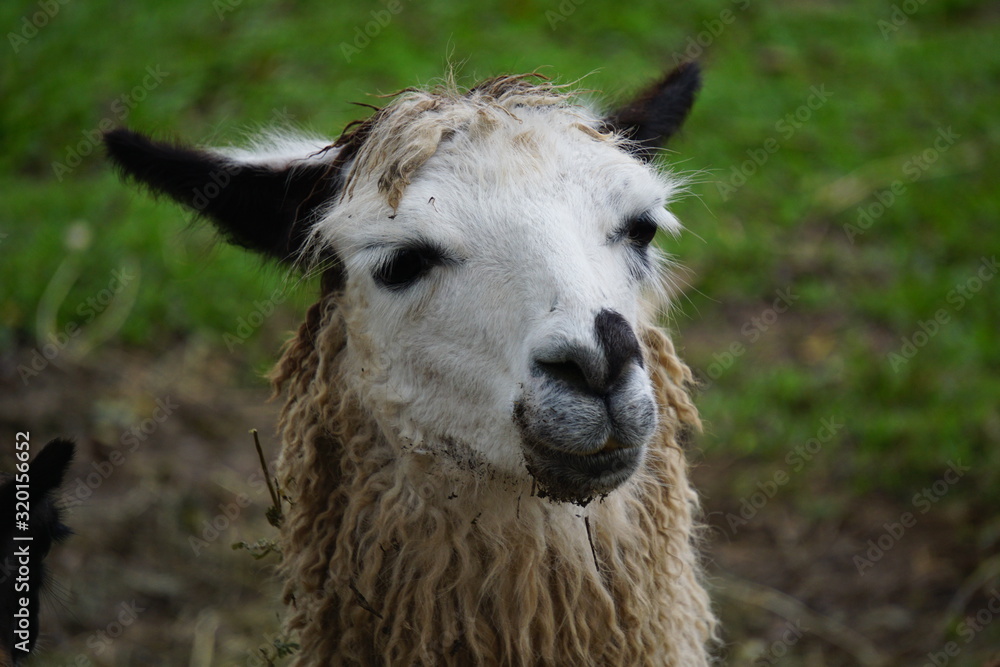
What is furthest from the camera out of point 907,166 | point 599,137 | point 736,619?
point 907,166

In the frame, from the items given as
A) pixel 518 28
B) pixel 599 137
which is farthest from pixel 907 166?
pixel 599 137

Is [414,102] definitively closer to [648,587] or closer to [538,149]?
[538,149]

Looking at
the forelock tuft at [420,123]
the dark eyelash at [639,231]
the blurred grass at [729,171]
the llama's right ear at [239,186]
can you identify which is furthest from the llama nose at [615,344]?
the blurred grass at [729,171]

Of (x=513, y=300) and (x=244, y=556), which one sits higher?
(x=513, y=300)

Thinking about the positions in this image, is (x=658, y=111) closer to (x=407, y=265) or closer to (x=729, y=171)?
(x=407, y=265)

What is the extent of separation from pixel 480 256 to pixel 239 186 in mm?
865

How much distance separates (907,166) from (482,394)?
5.87 metres

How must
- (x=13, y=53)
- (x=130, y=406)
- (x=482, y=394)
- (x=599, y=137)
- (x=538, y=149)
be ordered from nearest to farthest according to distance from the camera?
(x=482, y=394)
(x=538, y=149)
(x=599, y=137)
(x=130, y=406)
(x=13, y=53)

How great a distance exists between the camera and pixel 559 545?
248cm

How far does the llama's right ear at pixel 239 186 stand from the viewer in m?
2.61

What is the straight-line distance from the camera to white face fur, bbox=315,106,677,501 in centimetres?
210

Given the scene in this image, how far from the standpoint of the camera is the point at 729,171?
22.8 feet

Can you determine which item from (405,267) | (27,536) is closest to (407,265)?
(405,267)

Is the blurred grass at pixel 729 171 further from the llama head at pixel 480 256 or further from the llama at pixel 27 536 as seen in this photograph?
the llama at pixel 27 536
